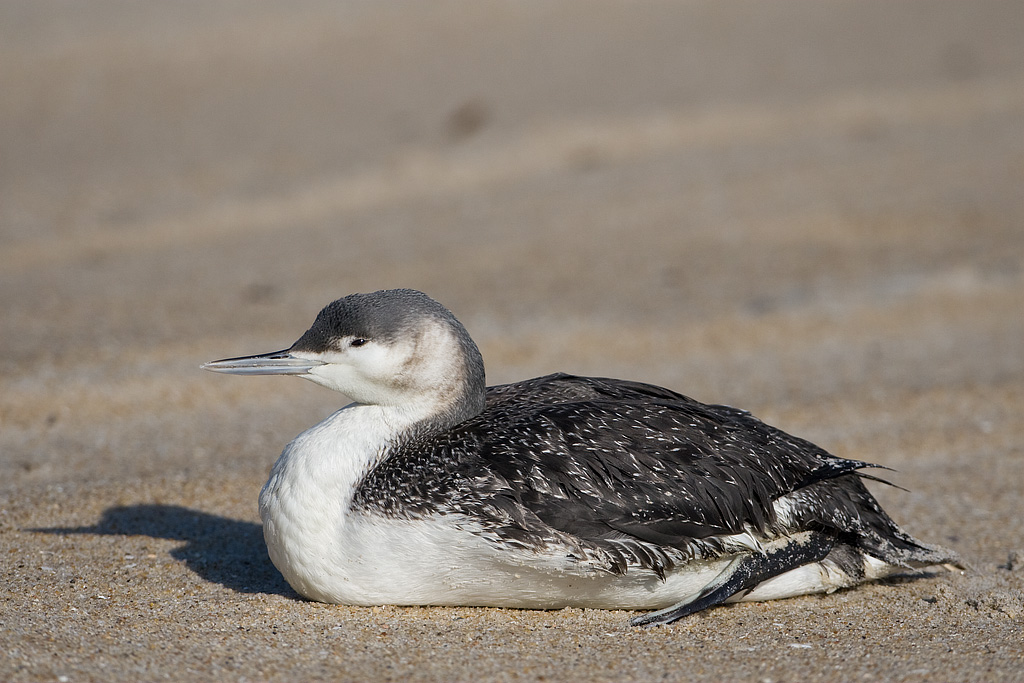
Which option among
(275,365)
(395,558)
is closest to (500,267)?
(275,365)

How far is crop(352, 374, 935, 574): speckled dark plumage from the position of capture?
4.60m

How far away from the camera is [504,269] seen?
11688 millimetres

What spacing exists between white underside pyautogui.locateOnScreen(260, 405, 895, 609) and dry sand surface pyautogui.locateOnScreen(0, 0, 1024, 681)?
127 millimetres

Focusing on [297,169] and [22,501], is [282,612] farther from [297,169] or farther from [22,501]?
[297,169]

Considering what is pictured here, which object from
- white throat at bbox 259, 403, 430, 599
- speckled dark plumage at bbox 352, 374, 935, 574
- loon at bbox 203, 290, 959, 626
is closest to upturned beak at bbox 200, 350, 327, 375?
loon at bbox 203, 290, 959, 626

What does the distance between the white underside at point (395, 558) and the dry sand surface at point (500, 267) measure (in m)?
0.13

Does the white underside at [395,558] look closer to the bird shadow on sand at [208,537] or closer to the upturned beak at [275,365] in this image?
the upturned beak at [275,365]

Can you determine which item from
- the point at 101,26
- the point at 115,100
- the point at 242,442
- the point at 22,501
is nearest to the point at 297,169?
the point at 115,100

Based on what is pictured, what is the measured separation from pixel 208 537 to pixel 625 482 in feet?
7.79

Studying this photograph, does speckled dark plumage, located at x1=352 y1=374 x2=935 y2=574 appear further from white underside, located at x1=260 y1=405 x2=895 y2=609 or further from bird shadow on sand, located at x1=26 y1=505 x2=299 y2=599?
bird shadow on sand, located at x1=26 y1=505 x2=299 y2=599

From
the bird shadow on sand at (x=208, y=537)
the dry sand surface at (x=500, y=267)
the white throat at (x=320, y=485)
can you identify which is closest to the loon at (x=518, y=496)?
the white throat at (x=320, y=485)

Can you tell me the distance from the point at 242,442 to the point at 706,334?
436 cm

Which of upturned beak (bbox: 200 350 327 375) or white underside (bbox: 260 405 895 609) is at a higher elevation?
upturned beak (bbox: 200 350 327 375)

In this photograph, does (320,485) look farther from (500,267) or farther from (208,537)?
(500,267)
